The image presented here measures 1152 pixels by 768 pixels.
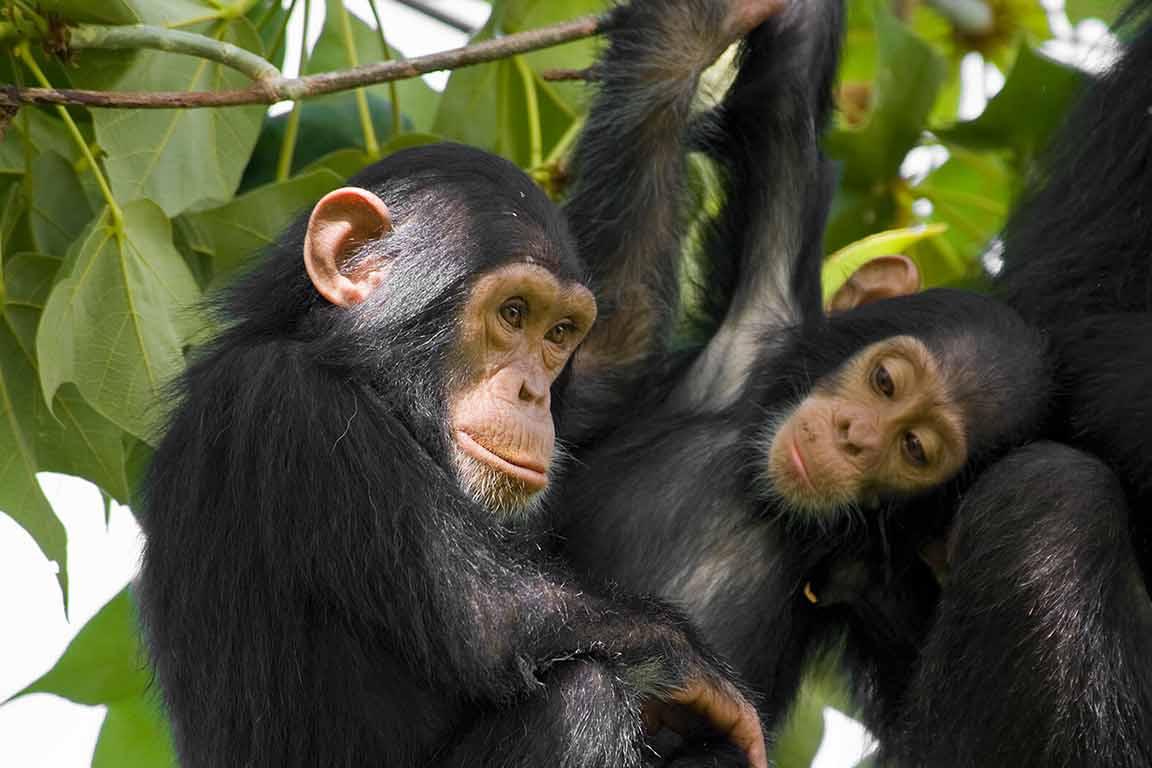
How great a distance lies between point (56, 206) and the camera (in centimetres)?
531

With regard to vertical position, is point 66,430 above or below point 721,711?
above

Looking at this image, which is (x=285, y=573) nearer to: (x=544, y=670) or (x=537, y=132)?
(x=544, y=670)

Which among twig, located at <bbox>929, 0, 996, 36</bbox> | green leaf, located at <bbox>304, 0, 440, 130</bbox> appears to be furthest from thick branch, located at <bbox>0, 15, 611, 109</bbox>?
twig, located at <bbox>929, 0, 996, 36</bbox>

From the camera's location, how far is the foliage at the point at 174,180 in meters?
4.97

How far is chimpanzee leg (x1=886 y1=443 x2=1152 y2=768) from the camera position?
452 centimetres

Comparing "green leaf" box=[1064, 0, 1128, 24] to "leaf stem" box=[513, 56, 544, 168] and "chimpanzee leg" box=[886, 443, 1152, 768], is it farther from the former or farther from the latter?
"chimpanzee leg" box=[886, 443, 1152, 768]

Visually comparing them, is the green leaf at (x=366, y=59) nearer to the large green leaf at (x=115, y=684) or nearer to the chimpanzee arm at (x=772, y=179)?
the chimpanzee arm at (x=772, y=179)

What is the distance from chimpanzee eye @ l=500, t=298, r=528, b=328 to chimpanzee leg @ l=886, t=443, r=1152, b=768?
3.88 ft

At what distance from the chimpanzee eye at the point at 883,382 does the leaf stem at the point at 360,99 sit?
150cm

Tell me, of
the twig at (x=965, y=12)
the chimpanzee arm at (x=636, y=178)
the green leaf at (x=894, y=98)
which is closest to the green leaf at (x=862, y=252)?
the green leaf at (x=894, y=98)

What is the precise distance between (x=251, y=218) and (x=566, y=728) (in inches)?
69.9

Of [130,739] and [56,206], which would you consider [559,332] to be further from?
[130,739]

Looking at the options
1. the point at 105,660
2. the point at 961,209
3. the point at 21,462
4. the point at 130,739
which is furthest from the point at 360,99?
the point at 961,209

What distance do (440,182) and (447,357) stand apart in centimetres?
47
